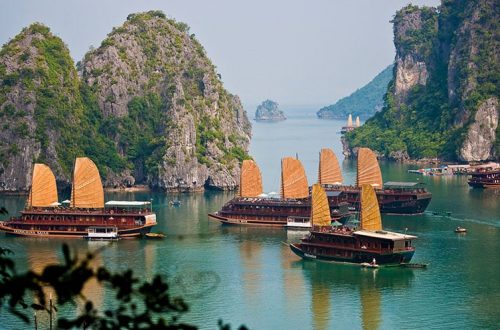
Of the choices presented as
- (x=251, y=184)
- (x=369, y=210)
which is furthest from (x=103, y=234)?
(x=369, y=210)

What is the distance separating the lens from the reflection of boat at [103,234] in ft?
225

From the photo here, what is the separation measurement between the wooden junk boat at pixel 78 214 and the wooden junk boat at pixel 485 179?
34387mm

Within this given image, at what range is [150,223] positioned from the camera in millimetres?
69062

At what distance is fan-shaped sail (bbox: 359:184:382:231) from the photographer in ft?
195

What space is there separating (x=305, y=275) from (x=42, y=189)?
23.5m

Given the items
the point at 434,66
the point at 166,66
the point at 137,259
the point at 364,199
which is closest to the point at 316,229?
the point at 364,199

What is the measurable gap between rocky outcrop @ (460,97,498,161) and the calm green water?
32420mm

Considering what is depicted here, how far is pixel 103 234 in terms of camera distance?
2707 inches

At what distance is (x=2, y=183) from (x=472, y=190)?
38.5 metres

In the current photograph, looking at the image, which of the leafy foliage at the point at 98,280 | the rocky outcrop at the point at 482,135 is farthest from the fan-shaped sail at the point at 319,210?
the rocky outcrop at the point at 482,135

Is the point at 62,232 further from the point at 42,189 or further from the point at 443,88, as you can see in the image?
the point at 443,88

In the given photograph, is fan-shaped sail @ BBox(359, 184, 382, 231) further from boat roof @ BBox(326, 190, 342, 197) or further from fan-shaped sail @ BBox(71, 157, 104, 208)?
fan-shaped sail @ BBox(71, 157, 104, 208)

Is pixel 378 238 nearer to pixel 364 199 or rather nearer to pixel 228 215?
pixel 364 199

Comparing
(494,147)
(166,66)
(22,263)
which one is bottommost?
(22,263)
